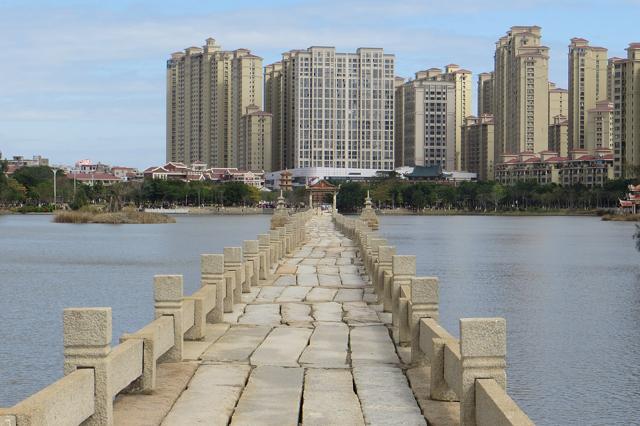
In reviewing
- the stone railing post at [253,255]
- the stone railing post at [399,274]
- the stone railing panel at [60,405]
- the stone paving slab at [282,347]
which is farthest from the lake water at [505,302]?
the stone railing panel at [60,405]

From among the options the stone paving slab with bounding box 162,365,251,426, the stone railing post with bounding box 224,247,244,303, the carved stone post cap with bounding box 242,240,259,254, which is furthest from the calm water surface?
the stone paving slab with bounding box 162,365,251,426

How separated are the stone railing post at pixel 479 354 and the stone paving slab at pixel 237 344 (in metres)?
4.69

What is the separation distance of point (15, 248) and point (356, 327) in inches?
Answer: 2657

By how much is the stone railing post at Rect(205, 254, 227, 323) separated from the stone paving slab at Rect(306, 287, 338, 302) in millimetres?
4680

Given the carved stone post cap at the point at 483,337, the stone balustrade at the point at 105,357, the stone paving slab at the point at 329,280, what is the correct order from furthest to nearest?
the stone paving slab at the point at 329,280, the carved stone post cap at the point at 483,337, the stone balustrade at the point at 105,357

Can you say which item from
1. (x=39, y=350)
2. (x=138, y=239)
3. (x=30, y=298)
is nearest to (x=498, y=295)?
(x=30, y=298)

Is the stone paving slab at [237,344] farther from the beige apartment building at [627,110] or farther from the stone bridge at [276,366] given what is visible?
the beige apartment building at [627,110]

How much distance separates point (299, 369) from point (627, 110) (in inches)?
7199

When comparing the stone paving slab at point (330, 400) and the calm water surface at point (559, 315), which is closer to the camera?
the stone paving slab at point (330, 400)

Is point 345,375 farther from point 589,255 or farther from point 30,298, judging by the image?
point 589,255

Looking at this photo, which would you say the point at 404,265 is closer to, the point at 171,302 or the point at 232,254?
the point at 232,254

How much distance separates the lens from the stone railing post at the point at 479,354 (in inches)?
375

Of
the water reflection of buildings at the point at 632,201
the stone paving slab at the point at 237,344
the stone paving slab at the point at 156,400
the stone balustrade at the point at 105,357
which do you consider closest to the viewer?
the stone balustrade at the point at 105,357

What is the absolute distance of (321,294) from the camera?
76.0ft
